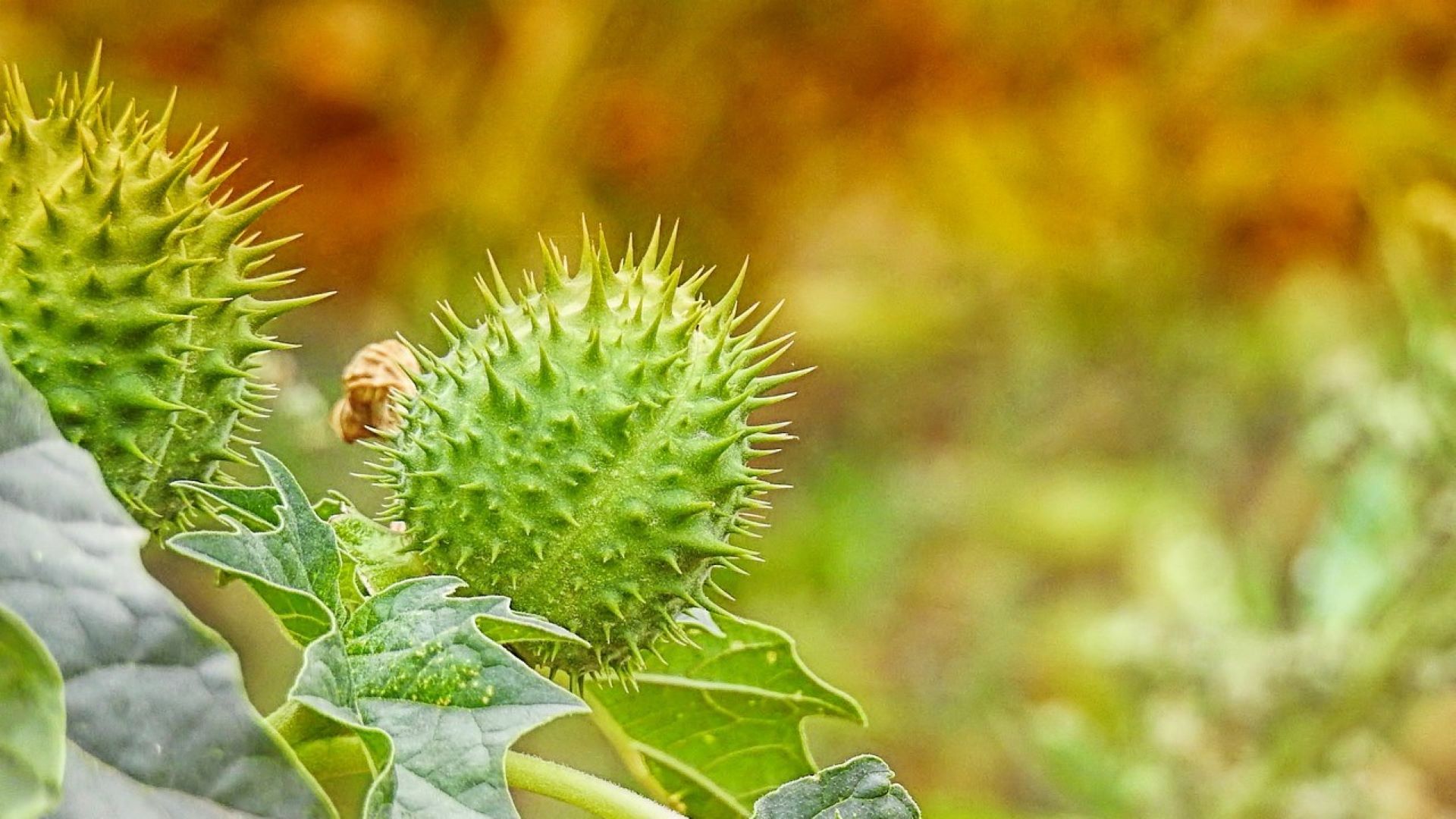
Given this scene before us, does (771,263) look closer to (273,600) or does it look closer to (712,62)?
(712,62)

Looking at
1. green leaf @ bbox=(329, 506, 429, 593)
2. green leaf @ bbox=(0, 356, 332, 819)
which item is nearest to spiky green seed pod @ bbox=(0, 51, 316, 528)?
green leaf @ bbox=(329, 506, 429, 593)

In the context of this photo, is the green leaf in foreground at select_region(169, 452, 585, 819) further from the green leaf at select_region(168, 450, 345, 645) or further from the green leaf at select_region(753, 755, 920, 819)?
A: the green leaf at select_region(753, 755, 920, 819)

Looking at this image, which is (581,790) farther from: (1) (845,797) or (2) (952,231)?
(2) (952,231)

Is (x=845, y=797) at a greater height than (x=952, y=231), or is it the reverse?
(x=952, y=231)

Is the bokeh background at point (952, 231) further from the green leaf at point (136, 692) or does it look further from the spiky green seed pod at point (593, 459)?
the green leaf at point (136, 692)

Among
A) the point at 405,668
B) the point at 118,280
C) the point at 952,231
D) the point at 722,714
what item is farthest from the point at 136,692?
the point at 952,231

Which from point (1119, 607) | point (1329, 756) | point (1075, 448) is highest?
point (1075, 448)

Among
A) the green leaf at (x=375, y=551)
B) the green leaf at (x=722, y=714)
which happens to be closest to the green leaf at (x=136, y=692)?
the green leaf at (x=375, y=551)

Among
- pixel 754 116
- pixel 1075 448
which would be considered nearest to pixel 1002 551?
pixel 1075 448
